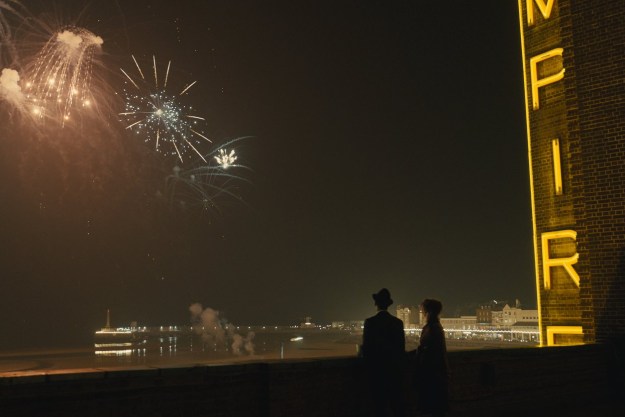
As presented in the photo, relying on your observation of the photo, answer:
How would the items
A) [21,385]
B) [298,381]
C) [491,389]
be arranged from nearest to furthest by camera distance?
[21,385], [298,381], [491,389]

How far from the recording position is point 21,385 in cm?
525

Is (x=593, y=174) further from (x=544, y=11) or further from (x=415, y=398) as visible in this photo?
(x=415, y=398)

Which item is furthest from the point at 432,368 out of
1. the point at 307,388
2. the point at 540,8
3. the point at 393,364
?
the point at 540,8

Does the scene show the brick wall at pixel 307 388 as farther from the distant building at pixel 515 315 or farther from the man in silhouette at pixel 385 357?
the distant building at pixel 515 315

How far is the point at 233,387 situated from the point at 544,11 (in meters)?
10.3

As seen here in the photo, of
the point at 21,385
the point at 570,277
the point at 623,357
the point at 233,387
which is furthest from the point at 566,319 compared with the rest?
the point at 21,385

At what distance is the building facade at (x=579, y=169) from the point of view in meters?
10.7

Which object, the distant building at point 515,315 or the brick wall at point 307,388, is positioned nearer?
the brick wall at point 307,388

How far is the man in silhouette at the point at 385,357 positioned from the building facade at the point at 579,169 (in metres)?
5.49

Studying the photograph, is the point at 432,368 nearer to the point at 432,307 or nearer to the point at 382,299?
the point at 432,307

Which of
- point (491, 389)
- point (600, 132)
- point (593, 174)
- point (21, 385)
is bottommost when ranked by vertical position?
point (491, 389)

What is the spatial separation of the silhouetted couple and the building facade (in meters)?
5.08

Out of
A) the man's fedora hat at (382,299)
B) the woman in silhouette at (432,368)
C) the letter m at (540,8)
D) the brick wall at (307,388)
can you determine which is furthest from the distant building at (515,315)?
the man's fedora hat at (382,299)

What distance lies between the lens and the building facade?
422 inches
